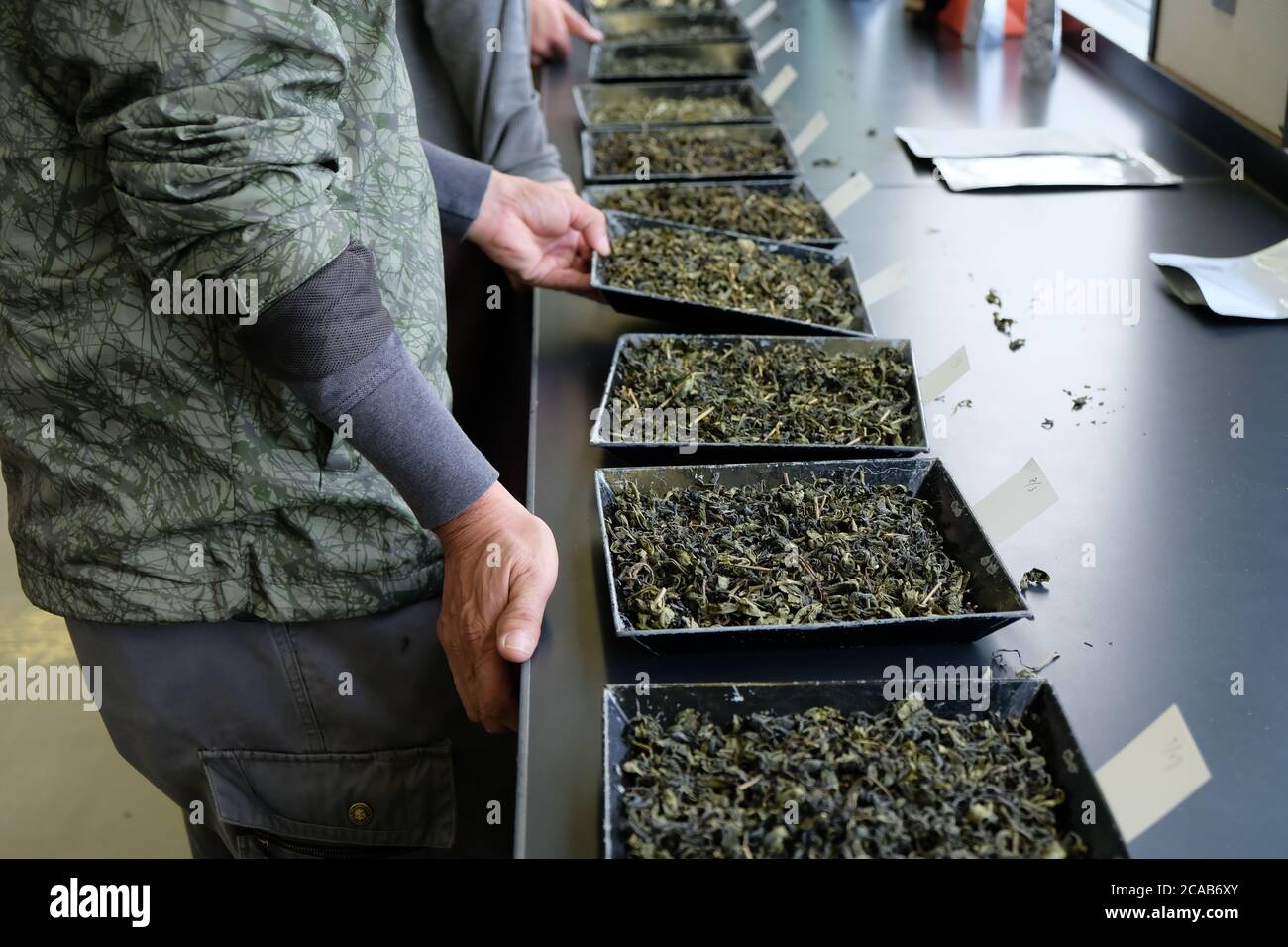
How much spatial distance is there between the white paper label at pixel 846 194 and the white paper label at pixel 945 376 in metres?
0.63

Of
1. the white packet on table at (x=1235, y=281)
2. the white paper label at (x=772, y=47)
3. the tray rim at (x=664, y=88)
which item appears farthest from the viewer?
the white paper label at (x=772, y=47)

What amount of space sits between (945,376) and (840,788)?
0.73 meters

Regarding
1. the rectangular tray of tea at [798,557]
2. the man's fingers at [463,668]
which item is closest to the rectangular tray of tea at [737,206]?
the rectangular tray of tea at [798,557]

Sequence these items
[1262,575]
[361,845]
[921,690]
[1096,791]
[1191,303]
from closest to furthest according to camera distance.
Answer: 1. [1096,791]
2. [921,690]
3. [1262,575]
4. [361,845]
5. [1191,303]

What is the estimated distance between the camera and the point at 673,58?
2861 mm

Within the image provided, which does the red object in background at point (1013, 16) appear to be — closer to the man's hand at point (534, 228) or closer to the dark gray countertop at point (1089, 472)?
the dark gray countertop at point (1089, 472)

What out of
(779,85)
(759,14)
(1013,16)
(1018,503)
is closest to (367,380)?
(1018,503)

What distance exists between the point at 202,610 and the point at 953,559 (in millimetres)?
787

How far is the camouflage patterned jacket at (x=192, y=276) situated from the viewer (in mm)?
873

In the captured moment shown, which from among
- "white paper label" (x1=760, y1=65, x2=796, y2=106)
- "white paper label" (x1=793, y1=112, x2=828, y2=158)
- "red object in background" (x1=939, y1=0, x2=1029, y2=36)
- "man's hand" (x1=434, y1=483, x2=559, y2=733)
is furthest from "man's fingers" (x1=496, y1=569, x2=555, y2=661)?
"red object in background" (x1=939, y1=0, x2=1029, y2=36)

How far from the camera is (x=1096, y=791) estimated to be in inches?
31.6

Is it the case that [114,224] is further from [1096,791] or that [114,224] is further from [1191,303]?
[1191,303]

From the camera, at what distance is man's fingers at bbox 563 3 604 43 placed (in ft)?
9.43
